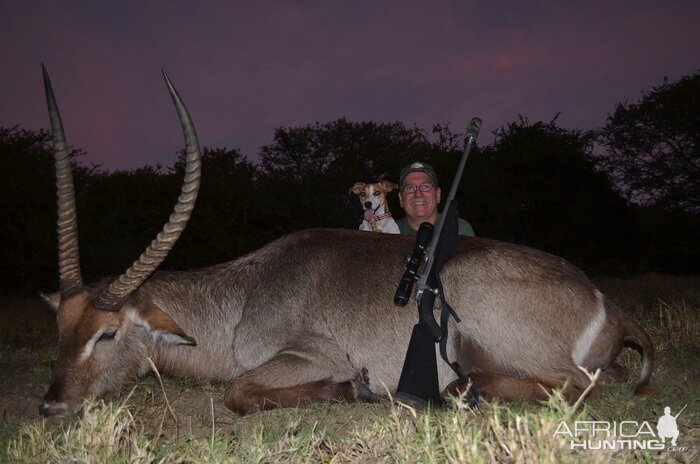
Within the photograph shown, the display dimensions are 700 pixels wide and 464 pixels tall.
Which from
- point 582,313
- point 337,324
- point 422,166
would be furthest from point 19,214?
point 582,313

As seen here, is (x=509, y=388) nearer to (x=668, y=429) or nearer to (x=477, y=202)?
(x=668, y=429)

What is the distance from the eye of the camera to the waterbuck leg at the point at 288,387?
3754 mm

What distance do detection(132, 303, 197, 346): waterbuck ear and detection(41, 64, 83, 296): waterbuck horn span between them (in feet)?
1.56

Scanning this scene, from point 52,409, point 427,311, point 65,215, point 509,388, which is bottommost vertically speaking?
point 52,409

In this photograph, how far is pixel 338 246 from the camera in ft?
15.0

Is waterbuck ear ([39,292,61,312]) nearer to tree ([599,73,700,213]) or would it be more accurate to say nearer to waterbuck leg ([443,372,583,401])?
waterbuck leg ([443,372,583,401])

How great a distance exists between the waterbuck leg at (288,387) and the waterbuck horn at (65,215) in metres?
1.35

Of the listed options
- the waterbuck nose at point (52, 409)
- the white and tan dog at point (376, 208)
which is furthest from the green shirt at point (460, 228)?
the waterbuck nose at point (52, 409)

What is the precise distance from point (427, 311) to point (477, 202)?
663 inches

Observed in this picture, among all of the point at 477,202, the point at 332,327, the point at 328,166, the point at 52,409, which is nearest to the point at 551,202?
the point at 477,202

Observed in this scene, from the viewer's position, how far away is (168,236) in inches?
151

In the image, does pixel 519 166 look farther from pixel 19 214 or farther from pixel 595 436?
pixel 595 436

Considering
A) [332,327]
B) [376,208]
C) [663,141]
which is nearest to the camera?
[332,327]

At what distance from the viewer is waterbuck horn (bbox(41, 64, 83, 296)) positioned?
3.95 meters
